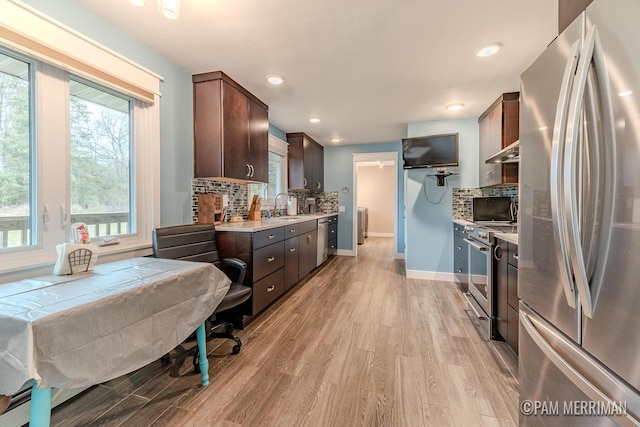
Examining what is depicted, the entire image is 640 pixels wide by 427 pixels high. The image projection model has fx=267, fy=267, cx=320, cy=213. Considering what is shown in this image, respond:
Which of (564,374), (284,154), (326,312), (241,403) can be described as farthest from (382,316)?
(284,154)

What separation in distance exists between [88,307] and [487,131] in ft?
13.2

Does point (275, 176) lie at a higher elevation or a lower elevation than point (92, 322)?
higher

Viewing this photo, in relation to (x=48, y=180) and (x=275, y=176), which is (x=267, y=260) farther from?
(x=275, y=176)

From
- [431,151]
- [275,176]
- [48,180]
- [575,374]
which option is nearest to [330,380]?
[575,374]

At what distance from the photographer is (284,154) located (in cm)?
452

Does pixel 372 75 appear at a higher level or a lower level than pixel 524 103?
higher

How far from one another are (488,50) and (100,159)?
2.98 metres

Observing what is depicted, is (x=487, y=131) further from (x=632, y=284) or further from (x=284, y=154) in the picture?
(x=632, y=284)

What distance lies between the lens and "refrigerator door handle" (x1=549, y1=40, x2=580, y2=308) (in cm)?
74

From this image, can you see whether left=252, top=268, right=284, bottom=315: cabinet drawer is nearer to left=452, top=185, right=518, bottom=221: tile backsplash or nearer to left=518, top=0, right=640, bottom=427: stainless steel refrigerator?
left=518, top=0, right=640, bottom=427: stainless steel refrigerator

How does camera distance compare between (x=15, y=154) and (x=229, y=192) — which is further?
(x=229, y=192)

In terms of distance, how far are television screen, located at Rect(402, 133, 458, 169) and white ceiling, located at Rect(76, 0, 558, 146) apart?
0.64m

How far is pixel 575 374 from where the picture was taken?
745mm

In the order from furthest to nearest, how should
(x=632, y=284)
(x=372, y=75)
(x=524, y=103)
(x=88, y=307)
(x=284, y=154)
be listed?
(x=284, y=154) → (x=372, y=75) → (x=524, y=103) → (x=88, y=307) → (x=632, y=284)
